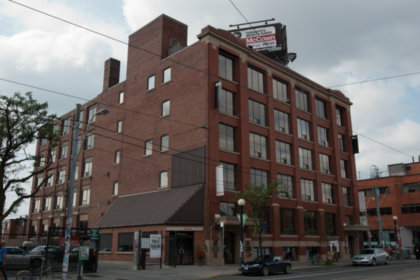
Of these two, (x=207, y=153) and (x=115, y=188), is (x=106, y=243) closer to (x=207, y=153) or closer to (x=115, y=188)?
(x=115, y=188)

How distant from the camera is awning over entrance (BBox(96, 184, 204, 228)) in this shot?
3066 cm

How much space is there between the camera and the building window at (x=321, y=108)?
163 ft

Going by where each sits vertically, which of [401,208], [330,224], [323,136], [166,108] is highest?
[166,108]

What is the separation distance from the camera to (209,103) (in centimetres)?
3453

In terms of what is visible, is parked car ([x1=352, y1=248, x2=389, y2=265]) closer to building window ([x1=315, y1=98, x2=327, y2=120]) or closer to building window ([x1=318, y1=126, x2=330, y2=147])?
building window ([x1=318, y1=126, x2=330, y2=147])

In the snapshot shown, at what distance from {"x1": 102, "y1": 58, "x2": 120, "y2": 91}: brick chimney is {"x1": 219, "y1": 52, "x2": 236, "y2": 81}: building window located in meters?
19.7

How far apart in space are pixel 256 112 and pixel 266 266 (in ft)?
61.3

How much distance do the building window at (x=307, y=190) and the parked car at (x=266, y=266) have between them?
60.2ft

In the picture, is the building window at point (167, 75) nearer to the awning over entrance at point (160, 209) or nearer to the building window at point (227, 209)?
the awning over entrance at point (160, 209)

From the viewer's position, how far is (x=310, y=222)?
42438 mm

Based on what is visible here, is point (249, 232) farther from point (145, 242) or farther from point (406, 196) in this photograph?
point (406, 196)

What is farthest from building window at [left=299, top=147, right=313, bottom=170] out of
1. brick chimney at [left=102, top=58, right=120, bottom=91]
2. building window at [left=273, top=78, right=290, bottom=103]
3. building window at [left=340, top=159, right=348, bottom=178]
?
brick chimney at [left=102, top=58, right=120, bottom=91]

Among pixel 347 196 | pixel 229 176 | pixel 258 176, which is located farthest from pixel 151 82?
pixel 347 196

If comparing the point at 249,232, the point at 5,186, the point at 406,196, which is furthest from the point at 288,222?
the point at 406,196
